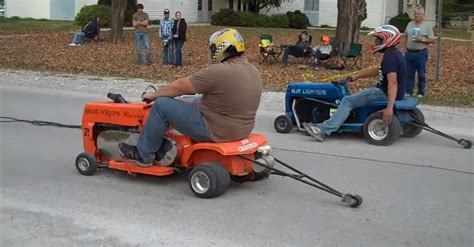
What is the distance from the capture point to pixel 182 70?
1775 centimetres

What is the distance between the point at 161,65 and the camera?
18625 mm

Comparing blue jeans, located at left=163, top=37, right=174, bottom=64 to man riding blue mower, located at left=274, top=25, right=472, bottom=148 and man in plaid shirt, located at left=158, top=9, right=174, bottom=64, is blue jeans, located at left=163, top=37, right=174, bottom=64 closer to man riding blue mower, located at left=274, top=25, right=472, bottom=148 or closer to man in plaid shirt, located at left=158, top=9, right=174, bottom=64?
man in plaid shirt, located at left=158, top=9, right=174, bottom=64

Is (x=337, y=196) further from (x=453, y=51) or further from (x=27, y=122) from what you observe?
(x=453, y=51)

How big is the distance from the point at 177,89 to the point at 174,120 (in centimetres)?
29

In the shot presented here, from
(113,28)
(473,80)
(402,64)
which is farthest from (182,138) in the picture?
(113,28)

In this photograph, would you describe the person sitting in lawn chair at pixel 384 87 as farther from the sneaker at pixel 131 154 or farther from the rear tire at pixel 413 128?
the sneaker at pixel 131 154

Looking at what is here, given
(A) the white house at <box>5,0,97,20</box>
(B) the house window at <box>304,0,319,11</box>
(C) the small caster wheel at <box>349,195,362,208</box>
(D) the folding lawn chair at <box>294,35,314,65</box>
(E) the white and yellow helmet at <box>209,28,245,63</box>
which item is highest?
(B) the house window at <box>304,0,319,11</box>

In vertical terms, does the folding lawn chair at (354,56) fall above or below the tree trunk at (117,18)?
below

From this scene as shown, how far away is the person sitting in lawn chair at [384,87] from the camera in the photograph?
332 inches

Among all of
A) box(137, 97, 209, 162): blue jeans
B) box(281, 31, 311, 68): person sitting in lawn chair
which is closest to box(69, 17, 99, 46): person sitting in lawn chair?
box(281, 31, 311, 68): person sitting in lawn chair

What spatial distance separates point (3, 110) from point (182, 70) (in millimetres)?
7089

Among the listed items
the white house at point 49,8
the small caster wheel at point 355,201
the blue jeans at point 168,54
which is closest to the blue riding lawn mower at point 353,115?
the small caster wheel at point 355,201

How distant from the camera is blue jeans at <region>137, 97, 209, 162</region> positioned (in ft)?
20.2

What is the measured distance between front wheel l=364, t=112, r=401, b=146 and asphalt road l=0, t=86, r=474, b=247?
142 millimetres
